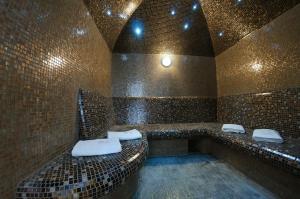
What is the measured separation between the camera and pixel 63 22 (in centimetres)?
136

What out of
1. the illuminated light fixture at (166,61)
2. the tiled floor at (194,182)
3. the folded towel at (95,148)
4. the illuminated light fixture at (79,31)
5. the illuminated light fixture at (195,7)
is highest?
the illuminated light fixture at (195,7)

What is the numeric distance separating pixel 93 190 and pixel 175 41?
3.10 meters

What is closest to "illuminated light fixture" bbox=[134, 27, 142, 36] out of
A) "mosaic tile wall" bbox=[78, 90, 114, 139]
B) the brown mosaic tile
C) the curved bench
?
"mosaic tile wall" bbox=[78, 90, 114, 139]

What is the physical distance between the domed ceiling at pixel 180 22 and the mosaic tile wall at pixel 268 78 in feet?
0.64

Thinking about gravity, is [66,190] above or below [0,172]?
below

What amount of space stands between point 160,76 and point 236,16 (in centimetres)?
170

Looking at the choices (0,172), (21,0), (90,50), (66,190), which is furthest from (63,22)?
(66,190)

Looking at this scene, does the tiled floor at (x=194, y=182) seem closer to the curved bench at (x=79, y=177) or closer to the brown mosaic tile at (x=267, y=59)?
the curved bench at (x=79, y=177)

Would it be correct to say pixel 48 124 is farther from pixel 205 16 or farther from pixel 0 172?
pixel 205 16

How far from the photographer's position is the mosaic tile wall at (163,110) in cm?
331

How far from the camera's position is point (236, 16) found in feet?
8.43

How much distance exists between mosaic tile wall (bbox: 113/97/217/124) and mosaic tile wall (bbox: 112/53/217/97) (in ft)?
0.40

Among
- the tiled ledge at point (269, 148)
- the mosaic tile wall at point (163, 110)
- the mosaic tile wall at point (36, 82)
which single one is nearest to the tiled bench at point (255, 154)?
the tiled ledge at point (269, 148)

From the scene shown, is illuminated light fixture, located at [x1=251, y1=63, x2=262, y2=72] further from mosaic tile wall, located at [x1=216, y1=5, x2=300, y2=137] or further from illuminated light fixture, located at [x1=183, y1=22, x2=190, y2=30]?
illuminated light fixture, located at [x1=183, y1=22, x2=190, y2=30]
